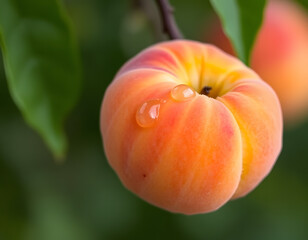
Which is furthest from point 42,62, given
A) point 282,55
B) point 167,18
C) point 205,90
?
point 282,55

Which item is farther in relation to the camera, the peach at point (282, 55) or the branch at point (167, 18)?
the peach at point (282, 55)

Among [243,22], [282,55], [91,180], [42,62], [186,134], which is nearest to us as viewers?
[186,134]

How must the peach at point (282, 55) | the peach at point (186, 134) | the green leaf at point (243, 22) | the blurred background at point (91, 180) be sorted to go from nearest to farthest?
the peach at point (186, 134), the green leaf at point (243, 22), the peach at point (282, 55), the blurred background at point (91, 180)

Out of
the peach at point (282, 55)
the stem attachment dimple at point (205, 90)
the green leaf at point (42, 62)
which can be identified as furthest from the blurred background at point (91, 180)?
the stem attachment dimple at point (205, 90)

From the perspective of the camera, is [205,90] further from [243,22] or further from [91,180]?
[91,180]

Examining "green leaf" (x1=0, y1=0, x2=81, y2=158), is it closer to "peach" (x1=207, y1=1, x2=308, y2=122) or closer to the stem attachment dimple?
the stem attachment dimple

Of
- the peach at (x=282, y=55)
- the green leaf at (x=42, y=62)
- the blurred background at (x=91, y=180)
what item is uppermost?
the green leaf at (x=42, y=62)

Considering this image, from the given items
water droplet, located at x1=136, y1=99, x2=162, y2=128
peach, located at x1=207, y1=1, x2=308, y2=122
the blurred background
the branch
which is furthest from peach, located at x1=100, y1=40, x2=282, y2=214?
the blurred background

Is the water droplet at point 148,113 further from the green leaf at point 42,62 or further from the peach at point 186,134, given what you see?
the green leaf at point 42,62
